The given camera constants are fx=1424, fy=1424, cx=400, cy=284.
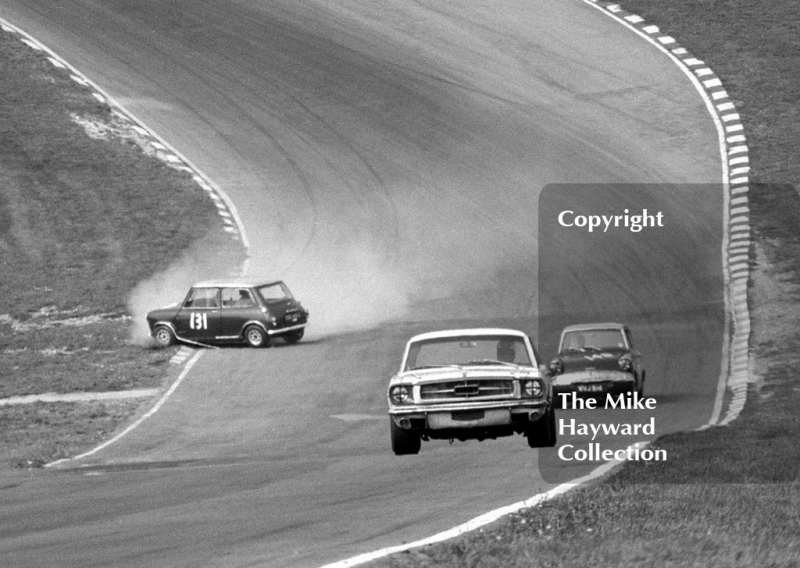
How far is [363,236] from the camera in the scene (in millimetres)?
38469

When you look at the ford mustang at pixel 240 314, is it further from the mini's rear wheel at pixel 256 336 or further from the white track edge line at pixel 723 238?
the white track edge line at pixel 723 238

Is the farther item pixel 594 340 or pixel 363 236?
pixel 363 236

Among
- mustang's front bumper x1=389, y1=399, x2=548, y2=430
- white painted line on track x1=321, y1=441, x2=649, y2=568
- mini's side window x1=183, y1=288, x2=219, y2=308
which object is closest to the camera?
white painted line on track x1=321, y1=441, x2=649, y2=568

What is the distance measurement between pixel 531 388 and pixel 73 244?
2824 cm

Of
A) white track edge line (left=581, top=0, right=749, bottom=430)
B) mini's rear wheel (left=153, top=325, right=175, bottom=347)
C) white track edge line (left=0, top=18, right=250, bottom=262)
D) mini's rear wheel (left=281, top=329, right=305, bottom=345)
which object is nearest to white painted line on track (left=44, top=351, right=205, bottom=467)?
mini's rear wheel (left=153, top=325, right=175, bottom=347)

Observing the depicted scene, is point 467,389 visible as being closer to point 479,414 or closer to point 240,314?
point 479,414

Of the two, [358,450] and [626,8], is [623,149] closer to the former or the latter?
[626,8]

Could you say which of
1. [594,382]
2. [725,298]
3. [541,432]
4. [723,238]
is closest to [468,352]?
[541,432]

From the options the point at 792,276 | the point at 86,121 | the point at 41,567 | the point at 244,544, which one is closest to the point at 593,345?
the point at 244,544

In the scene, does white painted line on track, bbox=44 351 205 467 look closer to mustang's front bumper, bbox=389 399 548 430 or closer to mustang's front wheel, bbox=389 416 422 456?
mustang's front wheel, bbox=389 416 422 456

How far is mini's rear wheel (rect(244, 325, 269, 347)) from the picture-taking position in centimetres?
2953

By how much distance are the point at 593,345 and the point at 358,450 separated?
13.1 ft

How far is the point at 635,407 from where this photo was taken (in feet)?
67.3

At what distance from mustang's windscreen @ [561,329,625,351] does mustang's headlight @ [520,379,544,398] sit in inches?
189
